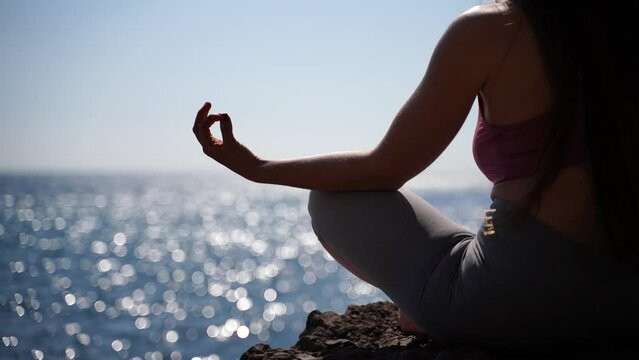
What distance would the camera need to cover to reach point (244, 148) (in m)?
2.64

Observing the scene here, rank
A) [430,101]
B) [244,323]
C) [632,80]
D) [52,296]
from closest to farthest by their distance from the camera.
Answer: [632,80]
[430,101]
[244,323]
[52,296]

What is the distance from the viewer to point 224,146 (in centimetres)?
265

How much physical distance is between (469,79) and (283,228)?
1839 inches

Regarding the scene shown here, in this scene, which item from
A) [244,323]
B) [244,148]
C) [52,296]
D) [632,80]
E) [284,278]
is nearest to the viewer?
[632,80]

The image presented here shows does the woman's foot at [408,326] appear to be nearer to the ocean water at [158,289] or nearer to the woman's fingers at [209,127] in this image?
the woman's fingers at [209,127]

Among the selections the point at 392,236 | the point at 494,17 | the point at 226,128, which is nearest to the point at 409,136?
the point at 392,236

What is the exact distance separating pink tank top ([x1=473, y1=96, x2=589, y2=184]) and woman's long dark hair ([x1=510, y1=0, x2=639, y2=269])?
43mm

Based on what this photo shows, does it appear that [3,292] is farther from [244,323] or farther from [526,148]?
[526,148]

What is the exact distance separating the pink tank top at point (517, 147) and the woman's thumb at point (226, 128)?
2.84 feet

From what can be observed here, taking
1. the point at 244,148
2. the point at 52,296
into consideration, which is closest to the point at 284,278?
the point at 52,296

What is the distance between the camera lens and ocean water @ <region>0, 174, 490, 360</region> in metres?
14.4

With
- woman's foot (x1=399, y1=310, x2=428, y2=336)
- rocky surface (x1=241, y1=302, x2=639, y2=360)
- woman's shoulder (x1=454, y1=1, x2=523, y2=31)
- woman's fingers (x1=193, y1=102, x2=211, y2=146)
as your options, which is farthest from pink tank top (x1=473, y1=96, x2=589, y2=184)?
woman's fingers (x1=193, y1=102, x2=211, y2=146)

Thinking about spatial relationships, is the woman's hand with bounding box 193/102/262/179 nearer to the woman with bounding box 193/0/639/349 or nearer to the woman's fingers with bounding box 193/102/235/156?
the woman's fingers with bounding box 193/102/235/156

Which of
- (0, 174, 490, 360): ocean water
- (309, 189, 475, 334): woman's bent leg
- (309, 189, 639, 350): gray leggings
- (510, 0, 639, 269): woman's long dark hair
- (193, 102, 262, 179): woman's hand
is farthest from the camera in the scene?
(0, 174, 490, 360): ocean water
